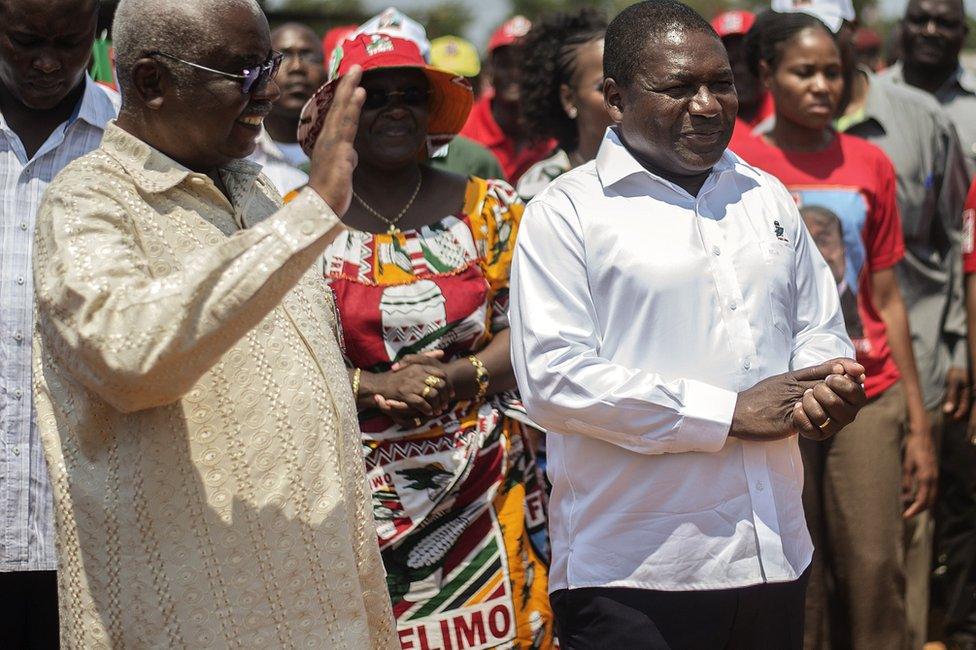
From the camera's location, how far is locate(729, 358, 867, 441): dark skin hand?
2.96 metres

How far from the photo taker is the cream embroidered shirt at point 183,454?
2.54 m

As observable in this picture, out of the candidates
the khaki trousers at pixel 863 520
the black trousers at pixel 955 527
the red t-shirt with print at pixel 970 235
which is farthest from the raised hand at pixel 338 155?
the black trousers at pixel 955 527

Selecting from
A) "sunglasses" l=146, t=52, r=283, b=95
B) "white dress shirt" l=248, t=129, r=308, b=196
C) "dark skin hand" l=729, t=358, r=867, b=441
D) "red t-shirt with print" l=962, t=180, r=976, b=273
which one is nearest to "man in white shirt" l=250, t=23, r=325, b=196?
"white dress shirt" l=248, t=129, r=308, b=196

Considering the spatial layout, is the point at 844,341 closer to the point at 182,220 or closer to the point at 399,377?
the point at 399,377

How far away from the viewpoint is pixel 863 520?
476 cm

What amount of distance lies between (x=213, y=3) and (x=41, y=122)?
1.33 m

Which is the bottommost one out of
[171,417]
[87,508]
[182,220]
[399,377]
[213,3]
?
[399,377]

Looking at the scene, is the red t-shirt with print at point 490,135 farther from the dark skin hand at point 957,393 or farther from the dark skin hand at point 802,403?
the dark skin hand at point 802,403

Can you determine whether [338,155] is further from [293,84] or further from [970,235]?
[293,84]

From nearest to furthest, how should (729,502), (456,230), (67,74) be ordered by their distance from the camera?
(729,502) < (67,74) < (456,230)

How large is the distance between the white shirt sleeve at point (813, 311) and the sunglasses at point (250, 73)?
4.65 feet

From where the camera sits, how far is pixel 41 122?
12.9 feet

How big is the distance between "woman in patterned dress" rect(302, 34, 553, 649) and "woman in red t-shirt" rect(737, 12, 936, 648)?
1.19 metres

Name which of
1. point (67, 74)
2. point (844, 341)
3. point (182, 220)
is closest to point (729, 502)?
point (844, 341)
